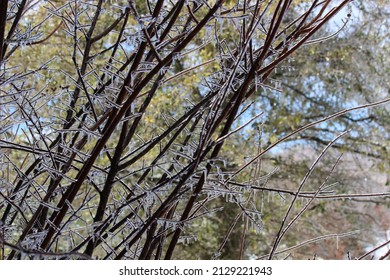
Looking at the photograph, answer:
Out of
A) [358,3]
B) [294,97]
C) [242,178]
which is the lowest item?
[242,178]

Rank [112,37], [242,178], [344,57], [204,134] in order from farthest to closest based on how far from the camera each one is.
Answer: [344,57]
[242,178]
[112,37]
[204,134]

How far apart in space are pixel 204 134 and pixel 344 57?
3152mm

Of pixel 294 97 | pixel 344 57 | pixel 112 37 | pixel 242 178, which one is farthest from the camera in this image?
pixel 294 97

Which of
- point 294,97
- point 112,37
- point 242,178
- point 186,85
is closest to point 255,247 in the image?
point 242,178

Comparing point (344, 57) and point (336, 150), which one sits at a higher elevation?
point (344, 57)

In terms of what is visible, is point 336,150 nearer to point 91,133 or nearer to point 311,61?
point 311,61

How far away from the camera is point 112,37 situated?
279 centimetres

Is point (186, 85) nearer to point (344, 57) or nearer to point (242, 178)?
point (242, 178)

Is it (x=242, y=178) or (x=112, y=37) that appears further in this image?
(x=242, y=178)
